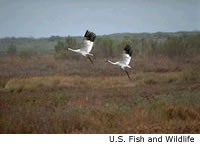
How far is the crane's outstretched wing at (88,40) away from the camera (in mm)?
8039

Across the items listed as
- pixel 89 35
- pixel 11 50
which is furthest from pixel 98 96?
pixel 11 50

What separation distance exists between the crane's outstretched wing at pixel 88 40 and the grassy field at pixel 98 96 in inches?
23.3

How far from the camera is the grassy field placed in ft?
24.2

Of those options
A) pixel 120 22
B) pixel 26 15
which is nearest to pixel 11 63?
pixel 26 15

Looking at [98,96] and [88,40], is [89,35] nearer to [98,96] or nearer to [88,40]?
[88,40]

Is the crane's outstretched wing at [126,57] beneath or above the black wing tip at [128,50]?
beneath

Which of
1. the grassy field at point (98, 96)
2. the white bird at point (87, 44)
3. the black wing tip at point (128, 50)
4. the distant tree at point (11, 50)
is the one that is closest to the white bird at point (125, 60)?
the black wing tip at point (128, 50)

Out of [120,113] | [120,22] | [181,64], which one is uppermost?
[120,22]

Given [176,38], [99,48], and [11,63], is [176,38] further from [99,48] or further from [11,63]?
[11,63]

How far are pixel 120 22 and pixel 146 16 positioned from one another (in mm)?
538

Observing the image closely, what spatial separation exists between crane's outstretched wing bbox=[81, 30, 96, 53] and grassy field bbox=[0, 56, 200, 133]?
0.59 metres

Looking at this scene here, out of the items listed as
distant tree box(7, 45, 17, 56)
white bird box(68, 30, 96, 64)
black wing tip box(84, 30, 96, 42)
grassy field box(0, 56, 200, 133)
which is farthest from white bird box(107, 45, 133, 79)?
distant tree box(7, 45, 17, 56)

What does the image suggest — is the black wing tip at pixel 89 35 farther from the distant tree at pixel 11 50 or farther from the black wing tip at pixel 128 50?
the distant tree at pixel 11 50

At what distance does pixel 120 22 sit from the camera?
29.8ft
